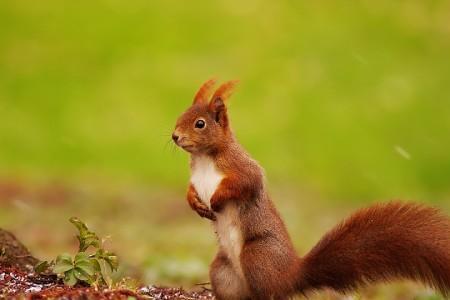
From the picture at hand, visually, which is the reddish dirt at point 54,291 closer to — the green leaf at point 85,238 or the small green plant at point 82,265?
the small green plant at point 82,265

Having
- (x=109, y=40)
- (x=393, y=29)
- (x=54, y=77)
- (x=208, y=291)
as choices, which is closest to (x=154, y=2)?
(x=109, y=40)

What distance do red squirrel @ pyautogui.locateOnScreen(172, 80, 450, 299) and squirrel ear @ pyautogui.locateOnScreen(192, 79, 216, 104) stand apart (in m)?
0.26

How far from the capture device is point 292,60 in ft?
54.7

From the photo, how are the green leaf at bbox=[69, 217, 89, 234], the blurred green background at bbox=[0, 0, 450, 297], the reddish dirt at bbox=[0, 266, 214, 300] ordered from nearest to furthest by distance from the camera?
the reddish dirt at bbox=[0, 266, 214, 300], the green leaf at bbox=[69, 217, 89, 234], the blurred green background at bbox=[0, 0, 450, 297]

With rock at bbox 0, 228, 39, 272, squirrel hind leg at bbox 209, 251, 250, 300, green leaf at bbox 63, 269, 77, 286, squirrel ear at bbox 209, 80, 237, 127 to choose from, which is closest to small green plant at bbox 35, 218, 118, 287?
green leaf at bbox 63, 269, 77, 286

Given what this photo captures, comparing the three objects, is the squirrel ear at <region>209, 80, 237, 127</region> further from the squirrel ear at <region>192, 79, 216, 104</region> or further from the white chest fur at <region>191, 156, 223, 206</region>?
the white chest fur at <region>191, 156, 223, 206</region>

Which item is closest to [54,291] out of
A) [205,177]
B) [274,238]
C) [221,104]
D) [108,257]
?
[108,257]

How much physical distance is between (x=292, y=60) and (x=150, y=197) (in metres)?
4.59

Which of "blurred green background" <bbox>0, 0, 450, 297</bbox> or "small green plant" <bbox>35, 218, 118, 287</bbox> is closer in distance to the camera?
"small green plant" <bbox>35, 218, 118, 287</bbox>

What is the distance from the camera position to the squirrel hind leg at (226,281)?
5266mm

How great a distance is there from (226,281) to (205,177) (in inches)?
23.7

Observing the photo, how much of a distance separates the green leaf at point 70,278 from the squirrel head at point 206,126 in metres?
0.94

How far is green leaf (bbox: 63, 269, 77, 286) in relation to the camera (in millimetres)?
5188

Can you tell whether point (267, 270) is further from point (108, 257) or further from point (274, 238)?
point (108, 257)
